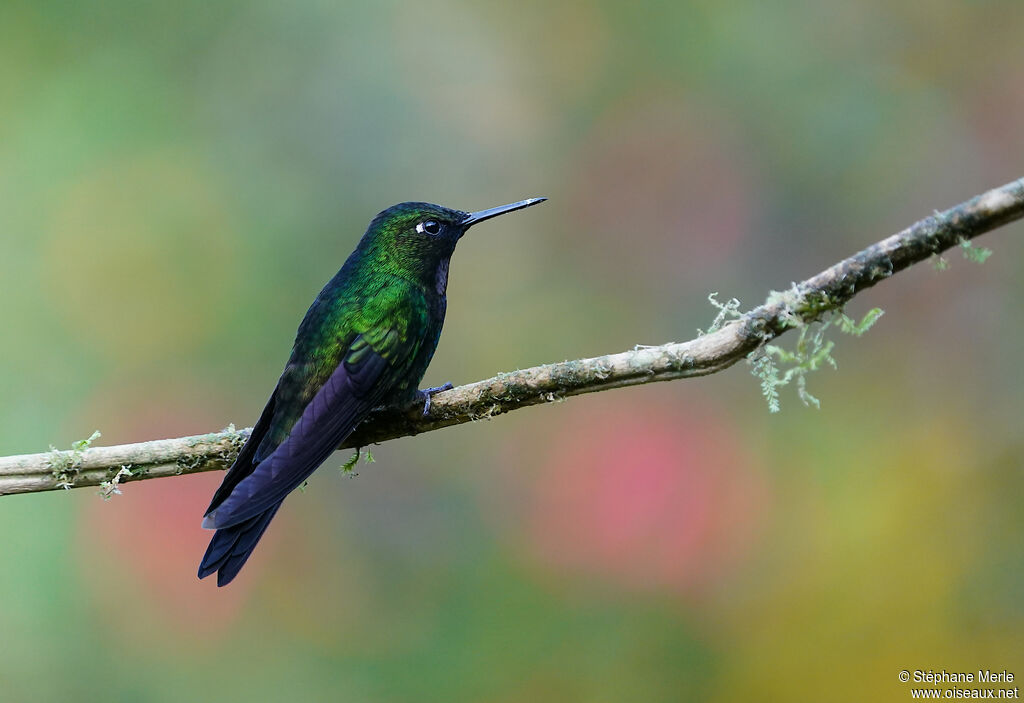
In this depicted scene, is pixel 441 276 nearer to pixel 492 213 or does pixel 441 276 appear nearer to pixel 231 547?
pixel 492 213

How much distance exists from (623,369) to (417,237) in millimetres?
1286

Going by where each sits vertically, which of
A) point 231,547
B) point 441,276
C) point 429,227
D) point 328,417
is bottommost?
point 231,547

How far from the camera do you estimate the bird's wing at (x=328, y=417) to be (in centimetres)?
257

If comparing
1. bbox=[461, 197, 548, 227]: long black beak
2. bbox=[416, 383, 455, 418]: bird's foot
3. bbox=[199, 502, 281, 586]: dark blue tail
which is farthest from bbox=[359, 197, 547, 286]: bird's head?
bbox=[199, 502, 281, 586]: dark blue tail

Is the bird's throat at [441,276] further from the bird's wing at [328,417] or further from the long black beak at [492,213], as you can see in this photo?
the bird's wing at [328,417]

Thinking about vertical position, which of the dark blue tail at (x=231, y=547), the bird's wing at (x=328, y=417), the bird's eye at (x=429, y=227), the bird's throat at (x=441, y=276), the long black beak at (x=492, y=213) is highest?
the long black beak at (x=492, y=213)

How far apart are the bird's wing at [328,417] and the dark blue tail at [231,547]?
2.3 inches

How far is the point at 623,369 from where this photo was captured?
7.98 ft

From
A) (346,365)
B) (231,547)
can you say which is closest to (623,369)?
(346,365)

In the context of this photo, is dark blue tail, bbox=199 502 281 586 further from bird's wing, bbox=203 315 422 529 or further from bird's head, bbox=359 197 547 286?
bird's head, bbox=359 197 547 286

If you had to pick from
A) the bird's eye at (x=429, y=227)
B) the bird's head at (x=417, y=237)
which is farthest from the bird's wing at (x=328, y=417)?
the bird's eye at (x=429, y=227)

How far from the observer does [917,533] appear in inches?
189

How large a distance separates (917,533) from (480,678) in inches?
90.0

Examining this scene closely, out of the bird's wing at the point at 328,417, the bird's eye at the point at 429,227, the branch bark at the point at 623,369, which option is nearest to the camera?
the branch bark at the point at 623,369
